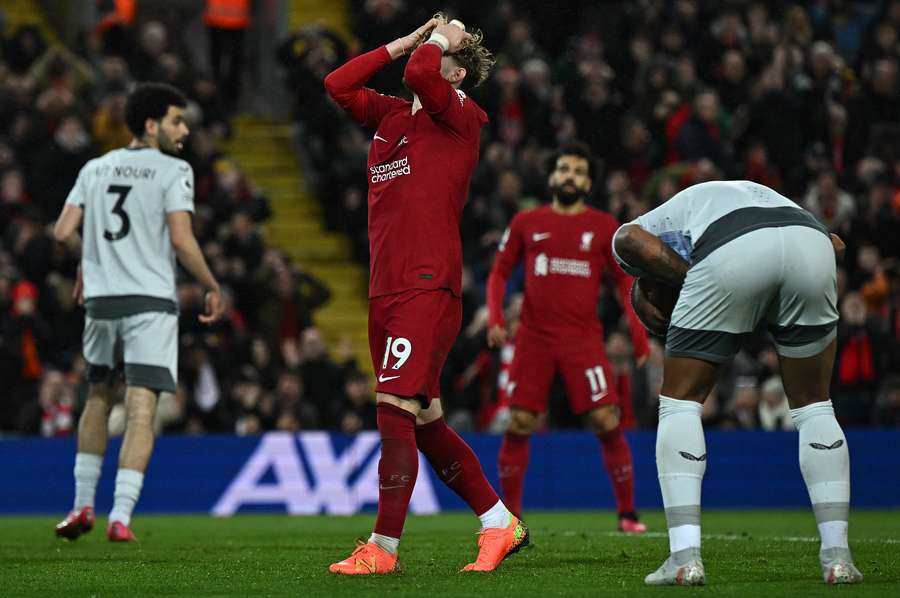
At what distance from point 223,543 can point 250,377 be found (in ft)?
23.0

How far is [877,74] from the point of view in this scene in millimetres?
19828

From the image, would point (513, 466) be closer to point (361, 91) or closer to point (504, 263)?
point (504, 263)

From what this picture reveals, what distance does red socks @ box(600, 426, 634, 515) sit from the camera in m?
11.0

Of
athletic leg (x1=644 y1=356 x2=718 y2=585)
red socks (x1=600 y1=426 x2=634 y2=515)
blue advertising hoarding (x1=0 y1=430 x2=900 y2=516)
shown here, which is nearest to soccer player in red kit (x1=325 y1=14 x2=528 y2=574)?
athletic leg (x1=644 y1=356 x2=718 y2=585)

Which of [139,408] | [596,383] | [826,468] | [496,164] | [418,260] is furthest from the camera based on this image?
[496,164]

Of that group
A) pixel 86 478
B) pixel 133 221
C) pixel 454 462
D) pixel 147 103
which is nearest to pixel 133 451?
pixel 86 478

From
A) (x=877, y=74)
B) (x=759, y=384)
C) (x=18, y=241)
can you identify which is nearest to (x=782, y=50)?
(x=877, y=74)

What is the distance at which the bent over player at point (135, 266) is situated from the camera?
9555 millimetres

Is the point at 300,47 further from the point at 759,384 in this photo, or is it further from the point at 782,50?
the point at 759,384

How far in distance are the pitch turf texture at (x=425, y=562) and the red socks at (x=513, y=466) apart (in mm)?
399

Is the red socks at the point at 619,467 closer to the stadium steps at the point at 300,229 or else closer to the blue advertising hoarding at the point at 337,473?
the blue advertising hoarding at the point at 337,473

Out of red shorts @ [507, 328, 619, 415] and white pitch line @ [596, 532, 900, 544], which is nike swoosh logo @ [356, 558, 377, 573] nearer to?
white pitch line @ [596, 532, 900, 544]

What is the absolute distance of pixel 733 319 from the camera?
6258 mm

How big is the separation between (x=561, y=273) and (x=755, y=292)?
5.07m
